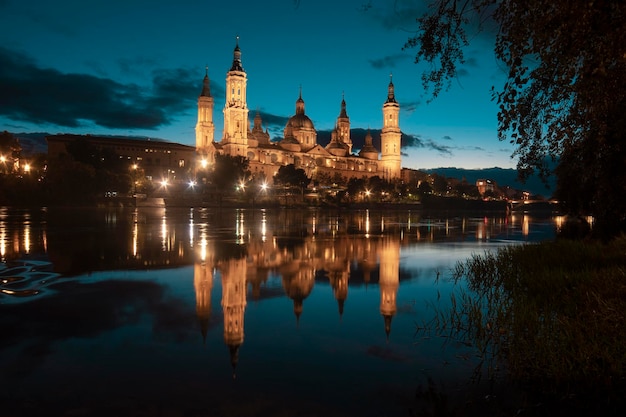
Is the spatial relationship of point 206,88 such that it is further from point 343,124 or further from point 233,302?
point 233,302

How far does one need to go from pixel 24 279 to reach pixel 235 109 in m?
130

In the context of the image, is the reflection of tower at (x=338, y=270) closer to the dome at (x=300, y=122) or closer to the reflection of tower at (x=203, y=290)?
the reflection of tower at (x=203, y=290)

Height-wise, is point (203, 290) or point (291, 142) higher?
point (291, 142)

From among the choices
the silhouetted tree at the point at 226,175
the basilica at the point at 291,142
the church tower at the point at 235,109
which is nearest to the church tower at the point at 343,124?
the basilica at the point at 291,142

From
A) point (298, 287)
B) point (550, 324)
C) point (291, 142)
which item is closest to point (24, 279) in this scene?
point (298, 287)

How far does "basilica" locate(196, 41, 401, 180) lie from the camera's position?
459 ft

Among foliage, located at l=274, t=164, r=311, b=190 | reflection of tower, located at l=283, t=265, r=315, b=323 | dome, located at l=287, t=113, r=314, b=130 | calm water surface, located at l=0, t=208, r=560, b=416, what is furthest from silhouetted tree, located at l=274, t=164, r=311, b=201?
reflection of tower, located at l=283, t=265, r=315, b=323

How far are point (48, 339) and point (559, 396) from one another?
7309 mm

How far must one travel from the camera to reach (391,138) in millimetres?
183875

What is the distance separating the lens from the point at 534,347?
276 inches

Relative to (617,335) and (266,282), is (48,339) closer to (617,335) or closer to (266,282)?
(266,282)

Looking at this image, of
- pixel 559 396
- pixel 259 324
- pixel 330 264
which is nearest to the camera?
pixel 559 396

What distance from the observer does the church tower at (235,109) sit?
138000mm

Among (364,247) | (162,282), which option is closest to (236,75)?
(364,247)
